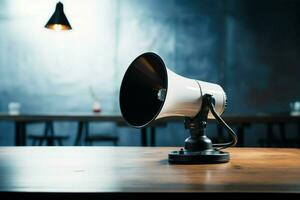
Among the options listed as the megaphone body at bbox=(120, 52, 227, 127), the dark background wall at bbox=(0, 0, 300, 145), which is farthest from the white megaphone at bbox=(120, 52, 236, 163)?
the dark background wall at bbox=(0, 0, 300, 145)

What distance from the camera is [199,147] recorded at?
1.36 m

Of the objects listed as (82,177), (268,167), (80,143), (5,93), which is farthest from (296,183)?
(5,93)

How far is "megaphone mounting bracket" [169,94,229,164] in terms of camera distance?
1304 millimetres

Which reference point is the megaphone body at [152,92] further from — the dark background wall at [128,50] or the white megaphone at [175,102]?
the dark background wall at [128,50]

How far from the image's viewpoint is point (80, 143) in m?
6.46

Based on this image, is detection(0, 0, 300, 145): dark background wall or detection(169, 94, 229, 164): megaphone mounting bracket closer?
detection(169, 94, 229, 164): megaphone mounting bracket

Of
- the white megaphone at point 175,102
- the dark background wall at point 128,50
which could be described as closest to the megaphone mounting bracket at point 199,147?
the white megaphone at point 175,102

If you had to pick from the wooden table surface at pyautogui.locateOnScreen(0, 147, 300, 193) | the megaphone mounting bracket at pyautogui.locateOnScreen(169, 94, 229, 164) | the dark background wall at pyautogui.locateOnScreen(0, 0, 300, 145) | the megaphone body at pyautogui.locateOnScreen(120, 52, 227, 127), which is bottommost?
the wooden table surface at pyautogui.locateOnScreen(0, 147, 300, 193)

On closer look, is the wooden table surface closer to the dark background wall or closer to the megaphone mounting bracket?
the megaphone mounting bracket

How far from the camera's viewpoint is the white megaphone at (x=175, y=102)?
131 cm

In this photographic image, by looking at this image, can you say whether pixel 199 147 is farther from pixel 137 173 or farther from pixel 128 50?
pixel 128 50

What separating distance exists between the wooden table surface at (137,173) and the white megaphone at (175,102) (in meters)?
0.07

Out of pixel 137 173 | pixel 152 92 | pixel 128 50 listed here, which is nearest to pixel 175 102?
pixel 152 92

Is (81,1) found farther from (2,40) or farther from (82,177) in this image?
(82,177)
